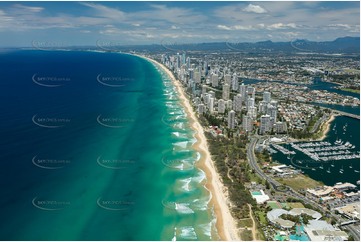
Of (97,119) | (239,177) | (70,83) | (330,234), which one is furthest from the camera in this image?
(70,83)

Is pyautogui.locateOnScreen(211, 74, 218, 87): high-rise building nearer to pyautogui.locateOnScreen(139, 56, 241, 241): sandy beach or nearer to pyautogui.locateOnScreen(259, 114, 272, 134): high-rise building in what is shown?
pyautogui.locateOnScreen(139, 56, 241, 241): sandy beach

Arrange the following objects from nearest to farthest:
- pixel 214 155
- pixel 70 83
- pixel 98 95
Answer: pixel 214 155, pixel 98 95, pixel 70 83

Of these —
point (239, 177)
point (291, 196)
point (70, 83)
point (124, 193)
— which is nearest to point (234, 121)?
point (239, 177)

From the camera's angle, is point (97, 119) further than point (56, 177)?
Yes

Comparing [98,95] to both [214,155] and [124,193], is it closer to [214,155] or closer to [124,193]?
[214,155]

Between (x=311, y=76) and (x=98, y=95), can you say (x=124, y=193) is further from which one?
(x=311, y=76)
